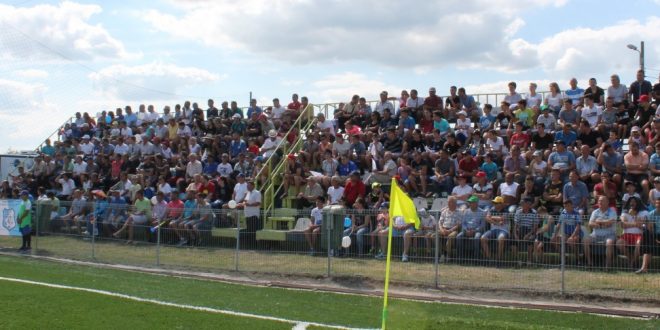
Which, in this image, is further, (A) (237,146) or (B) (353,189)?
(A) (237,146)

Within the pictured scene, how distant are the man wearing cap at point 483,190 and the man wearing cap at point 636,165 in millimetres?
3053

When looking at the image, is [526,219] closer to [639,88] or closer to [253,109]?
[639,88]

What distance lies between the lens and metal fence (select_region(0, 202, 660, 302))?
44.5 feet

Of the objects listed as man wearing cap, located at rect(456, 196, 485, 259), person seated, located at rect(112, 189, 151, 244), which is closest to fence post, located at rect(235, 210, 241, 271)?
person seated, located at rect(112, 189, 151, 244)

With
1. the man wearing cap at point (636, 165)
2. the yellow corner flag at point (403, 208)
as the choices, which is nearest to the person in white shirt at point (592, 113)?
the man wearing cap at point (636, 165)

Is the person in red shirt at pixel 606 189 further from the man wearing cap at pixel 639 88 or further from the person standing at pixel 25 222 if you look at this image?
the person standing at pixel 25 222

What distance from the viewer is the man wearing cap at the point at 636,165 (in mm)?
15898

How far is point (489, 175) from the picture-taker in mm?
17938

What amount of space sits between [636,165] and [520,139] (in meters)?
3.22

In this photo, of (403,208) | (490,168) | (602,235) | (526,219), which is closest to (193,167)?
A: (490,168)

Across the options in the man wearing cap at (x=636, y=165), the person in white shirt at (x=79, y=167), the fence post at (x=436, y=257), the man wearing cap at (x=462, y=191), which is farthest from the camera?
the person in white shirt at (x=79, y=167)

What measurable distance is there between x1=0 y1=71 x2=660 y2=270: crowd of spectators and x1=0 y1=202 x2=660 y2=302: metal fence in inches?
5.6

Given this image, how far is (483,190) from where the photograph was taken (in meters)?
17.2

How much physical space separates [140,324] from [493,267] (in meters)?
7.23
